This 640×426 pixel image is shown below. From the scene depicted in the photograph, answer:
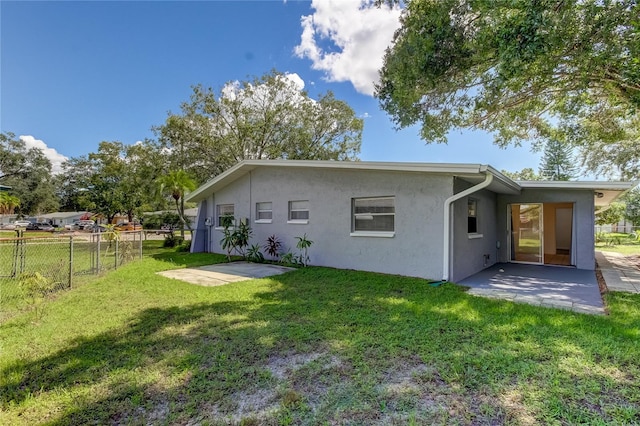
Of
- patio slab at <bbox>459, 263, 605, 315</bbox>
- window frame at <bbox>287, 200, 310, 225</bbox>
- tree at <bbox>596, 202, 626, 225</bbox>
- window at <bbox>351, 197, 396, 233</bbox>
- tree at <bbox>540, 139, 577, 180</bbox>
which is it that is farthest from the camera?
tree at <bbox>540, 139, 577, 180</bbox>

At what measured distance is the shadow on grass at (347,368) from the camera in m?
2.65

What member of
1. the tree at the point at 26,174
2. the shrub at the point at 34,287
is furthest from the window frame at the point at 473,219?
the tree at the point at 26,174

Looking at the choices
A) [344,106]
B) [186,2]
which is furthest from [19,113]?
[344,106]

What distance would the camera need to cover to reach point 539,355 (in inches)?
142

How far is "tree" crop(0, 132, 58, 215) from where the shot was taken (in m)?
39.4

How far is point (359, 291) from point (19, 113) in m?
7.92

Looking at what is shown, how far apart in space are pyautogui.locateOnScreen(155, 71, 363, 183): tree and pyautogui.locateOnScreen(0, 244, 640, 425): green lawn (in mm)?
15432

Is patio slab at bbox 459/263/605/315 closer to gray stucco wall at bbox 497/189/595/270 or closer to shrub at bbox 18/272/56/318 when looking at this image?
gray stucco wall at bbox 497/189/595/270

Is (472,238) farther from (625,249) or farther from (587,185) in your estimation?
(625,249)

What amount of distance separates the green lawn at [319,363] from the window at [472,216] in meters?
3.81

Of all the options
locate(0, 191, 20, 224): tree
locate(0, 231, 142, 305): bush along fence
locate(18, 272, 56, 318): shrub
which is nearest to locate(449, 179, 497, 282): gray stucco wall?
locate(18, 272, 56, 318): shrub

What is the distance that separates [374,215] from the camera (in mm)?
9125

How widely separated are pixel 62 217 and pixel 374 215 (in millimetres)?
59566

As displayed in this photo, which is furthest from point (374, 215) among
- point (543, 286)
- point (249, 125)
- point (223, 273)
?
point (249, 125)
